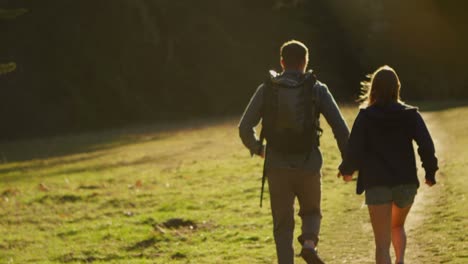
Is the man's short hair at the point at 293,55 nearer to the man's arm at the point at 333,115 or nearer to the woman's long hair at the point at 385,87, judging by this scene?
the man's arm at the point at 333,115

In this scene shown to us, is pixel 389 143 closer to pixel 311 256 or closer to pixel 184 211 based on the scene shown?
pixel 311 256

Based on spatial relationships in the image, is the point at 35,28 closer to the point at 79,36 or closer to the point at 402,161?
the point at 79,36

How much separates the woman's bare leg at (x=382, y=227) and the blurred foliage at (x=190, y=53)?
37.8m

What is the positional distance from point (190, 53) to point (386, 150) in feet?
134

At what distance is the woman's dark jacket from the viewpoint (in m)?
6.87

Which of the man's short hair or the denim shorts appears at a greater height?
the man's short hair

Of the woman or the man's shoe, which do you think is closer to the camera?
the woman

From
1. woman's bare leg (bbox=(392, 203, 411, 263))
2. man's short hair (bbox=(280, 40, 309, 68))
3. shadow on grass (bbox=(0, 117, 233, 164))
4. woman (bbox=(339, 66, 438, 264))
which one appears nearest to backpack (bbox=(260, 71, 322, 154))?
man's short hair (bbox=(280, 40, 309, 68))

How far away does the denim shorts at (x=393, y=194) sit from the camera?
22.6ft

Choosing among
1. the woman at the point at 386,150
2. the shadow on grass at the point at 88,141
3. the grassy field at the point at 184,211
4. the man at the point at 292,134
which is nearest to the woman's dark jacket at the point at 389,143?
the woman at the point at 386,150

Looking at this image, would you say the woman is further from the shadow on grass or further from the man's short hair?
the shadow on grass

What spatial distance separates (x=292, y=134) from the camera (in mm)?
7344

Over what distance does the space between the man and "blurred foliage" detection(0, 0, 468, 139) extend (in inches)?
1454

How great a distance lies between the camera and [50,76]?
45.7 meters
